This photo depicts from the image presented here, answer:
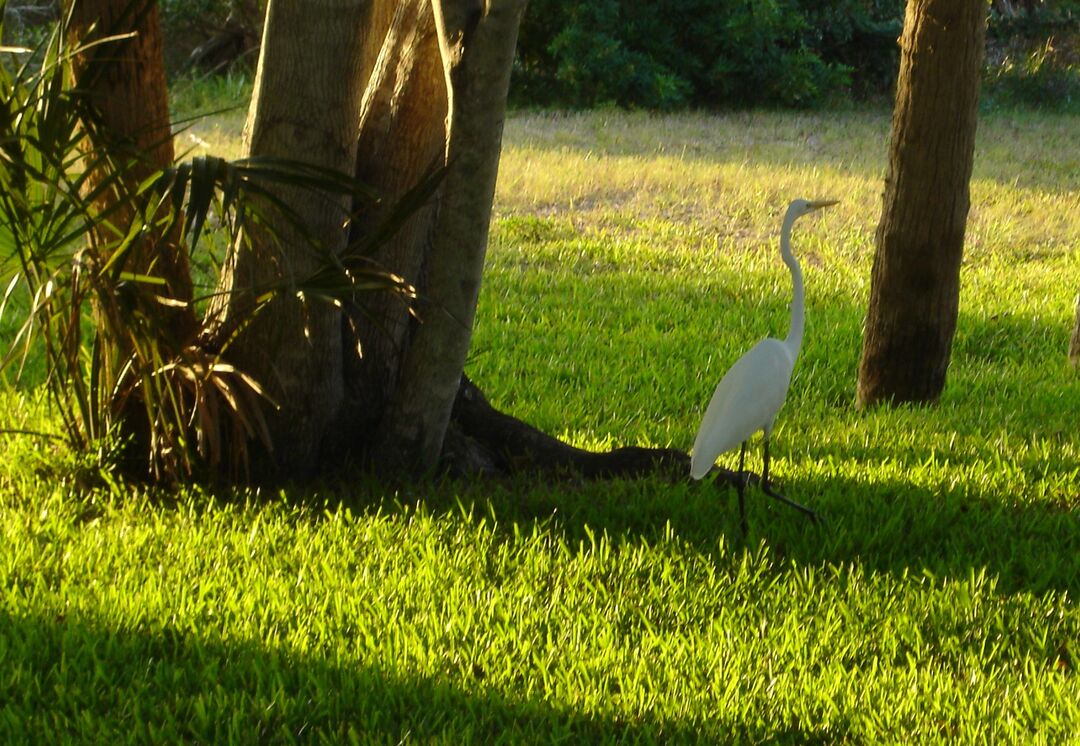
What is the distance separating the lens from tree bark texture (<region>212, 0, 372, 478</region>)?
15.1 feet

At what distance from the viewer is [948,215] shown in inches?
258

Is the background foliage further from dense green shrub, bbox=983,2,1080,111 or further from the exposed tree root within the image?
the exposed tree root

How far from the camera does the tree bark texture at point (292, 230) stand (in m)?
4.59

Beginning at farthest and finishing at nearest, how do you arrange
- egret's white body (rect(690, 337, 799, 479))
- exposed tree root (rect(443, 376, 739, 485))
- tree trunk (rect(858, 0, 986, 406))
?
tree trunk (rect(858, 0, 986, 406)), exposed tree root (rect(443, 376, 739, 485)), egret's white body (rect(690, 337, 799, 479))

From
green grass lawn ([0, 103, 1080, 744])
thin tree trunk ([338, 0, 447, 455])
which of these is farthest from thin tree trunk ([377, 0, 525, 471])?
green grass lawn ([0, 103, 1080, 744])

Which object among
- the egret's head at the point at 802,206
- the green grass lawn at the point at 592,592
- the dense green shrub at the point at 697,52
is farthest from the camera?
the dense green shrub at the point at 697,52

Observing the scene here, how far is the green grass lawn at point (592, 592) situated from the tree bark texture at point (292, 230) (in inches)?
13.5

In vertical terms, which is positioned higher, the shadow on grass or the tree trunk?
the tree trunk

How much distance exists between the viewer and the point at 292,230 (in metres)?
4.68

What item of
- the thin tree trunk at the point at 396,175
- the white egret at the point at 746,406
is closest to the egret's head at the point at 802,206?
the white egret at the point at 746,406

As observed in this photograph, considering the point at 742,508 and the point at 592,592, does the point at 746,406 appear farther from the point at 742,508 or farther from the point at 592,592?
the point at 592,592

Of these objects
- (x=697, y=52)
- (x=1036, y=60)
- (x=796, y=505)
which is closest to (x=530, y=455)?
(x=796, y=505)

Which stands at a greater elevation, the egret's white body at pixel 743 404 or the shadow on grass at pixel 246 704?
the egret's white body at pixel 743 404

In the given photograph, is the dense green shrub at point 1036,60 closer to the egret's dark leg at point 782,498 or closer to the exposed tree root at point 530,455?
the exposed tree root at point 530,455
